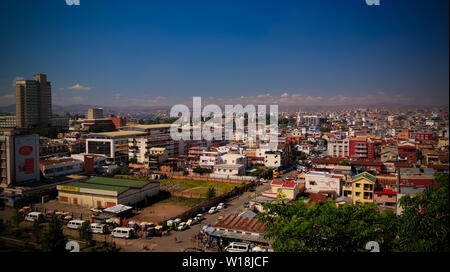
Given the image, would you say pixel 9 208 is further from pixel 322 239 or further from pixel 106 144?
pixel 106 144


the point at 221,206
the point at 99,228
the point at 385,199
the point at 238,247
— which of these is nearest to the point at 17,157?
the point at 99,228

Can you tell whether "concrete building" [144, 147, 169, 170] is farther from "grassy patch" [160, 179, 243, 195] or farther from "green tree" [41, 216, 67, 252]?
"green tree" [41, 216, 67, 252]

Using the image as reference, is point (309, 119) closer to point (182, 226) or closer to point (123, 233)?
point (182, 226)

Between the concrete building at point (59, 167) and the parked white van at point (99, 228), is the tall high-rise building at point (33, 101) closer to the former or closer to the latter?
the parked white van at point (99, 228)

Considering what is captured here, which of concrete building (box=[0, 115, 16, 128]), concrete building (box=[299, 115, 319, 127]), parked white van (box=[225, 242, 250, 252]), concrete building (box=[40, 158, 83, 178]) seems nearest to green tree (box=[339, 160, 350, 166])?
parked white van (box=[225, 242, 250, 252])
